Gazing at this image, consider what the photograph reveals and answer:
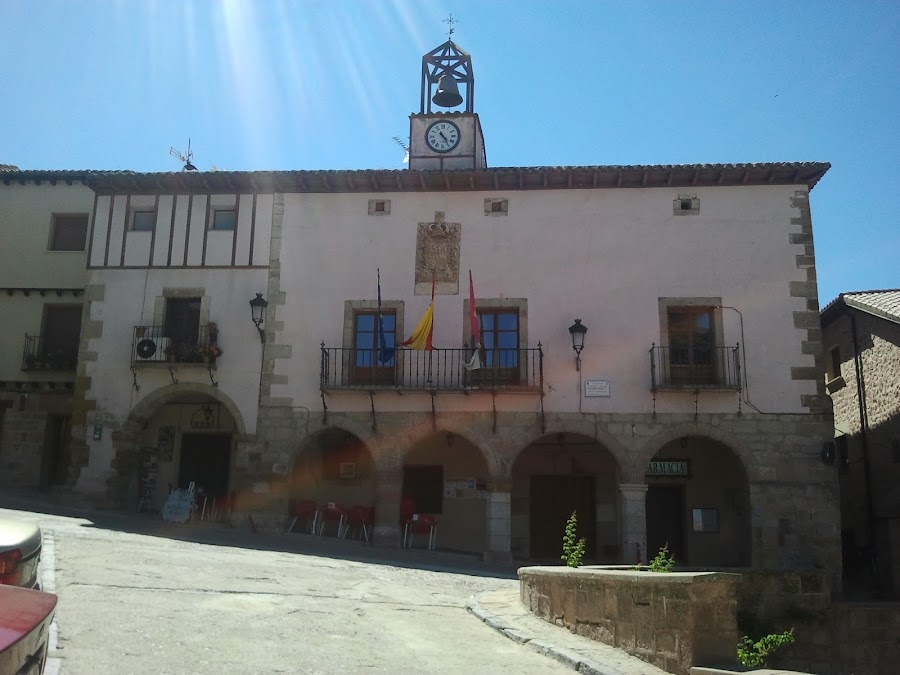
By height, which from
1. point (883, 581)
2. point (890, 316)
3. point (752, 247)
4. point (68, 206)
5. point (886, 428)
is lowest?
point (883, 581)

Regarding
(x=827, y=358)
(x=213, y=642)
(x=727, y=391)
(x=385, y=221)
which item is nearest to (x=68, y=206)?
(x=385, y=221)

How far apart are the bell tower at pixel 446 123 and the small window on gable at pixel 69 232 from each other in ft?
25.2

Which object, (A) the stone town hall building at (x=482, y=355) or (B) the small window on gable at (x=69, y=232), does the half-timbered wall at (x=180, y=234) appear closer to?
(A) the stone town hall building at (x=482, y=355)

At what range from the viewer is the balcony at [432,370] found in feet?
53.0

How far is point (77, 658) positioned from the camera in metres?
5.30

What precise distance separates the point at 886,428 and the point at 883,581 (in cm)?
295

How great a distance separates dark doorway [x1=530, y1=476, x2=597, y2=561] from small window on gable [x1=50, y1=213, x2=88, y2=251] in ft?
37.8

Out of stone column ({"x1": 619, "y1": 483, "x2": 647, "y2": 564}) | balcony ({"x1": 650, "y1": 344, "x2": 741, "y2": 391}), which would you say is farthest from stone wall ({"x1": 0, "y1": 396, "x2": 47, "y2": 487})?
balcony ({"x1": 650, "y1": 344, "x2": 741, "y2": 391})

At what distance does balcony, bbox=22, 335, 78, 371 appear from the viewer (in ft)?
61.6

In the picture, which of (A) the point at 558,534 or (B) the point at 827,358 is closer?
(A) the point at 558,534

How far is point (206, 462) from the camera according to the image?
1816cm

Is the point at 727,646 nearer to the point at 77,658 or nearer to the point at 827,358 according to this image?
the point at 77,658

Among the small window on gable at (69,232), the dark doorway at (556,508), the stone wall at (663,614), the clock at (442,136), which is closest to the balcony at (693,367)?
the dark doorway at (556,508)

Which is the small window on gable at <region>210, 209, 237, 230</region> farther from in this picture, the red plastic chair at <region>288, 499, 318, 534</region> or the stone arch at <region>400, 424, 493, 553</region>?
the stone arch at <region>400, 424, 493, 553</region>
